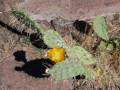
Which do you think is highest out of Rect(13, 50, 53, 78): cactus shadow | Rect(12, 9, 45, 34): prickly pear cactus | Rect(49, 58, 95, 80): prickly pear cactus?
Rect(12, 9, 45, 34): prickly pear cactus

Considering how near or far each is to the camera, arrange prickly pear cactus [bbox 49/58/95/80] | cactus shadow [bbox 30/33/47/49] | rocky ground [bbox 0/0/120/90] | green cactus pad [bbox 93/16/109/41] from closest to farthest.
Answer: prickly pear cactus [bbox 49/58/95/80]
green cactus pad [bbox 93/16/109/41]
rocky ground [bbox 0/0/120/90]
cactus shadow [bbox 30/33/47/49]

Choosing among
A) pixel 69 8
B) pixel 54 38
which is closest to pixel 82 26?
pixel 69 8

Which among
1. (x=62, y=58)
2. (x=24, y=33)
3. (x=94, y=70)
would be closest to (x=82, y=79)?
(x=94, y=70)

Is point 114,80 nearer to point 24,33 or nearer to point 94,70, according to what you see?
point 94,70

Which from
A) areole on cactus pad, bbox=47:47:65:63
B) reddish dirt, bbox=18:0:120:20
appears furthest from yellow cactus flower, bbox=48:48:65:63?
reddish dirt, bbox=18:0:120:20

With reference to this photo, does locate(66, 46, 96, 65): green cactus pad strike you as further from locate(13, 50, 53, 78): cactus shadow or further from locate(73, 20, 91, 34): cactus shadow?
locate(73, 20, 91, 34): cactus shadow

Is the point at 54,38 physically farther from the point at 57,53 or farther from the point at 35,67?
the point at 35,67

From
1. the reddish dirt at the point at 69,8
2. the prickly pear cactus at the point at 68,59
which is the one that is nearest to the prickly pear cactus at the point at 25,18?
the prickly pear cactus at the point at 68,59
